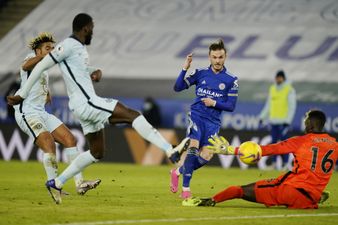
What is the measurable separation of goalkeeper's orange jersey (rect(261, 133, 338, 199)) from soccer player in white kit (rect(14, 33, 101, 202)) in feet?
9.38

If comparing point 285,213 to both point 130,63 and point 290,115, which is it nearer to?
point 290,115

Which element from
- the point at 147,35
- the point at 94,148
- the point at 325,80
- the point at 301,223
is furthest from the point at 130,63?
the point at 301,223

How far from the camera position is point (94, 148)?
33.3 feet

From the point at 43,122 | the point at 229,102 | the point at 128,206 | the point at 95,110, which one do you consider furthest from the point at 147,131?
the point at 43,122

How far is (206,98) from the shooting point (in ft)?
36.1

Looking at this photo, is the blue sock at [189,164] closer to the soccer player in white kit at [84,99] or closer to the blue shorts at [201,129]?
the blue shorts at [201,129]

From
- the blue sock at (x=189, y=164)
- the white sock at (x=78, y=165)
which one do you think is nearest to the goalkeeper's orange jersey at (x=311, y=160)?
the blue sock at (x=189, y=164)

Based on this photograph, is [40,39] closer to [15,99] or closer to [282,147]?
[15,99]

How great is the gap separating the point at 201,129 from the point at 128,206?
1.61 metres

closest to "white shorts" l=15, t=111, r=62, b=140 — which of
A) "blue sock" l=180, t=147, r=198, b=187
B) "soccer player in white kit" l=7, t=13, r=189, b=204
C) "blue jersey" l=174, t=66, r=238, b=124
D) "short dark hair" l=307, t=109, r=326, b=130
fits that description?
"soccer player in white kit" l=7, t=13, r=189, b=204

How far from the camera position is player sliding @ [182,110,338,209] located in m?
9.66

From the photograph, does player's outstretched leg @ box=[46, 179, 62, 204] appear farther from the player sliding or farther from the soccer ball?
the soccer ball

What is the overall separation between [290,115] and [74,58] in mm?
11636

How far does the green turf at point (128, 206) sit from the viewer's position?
8.76m
